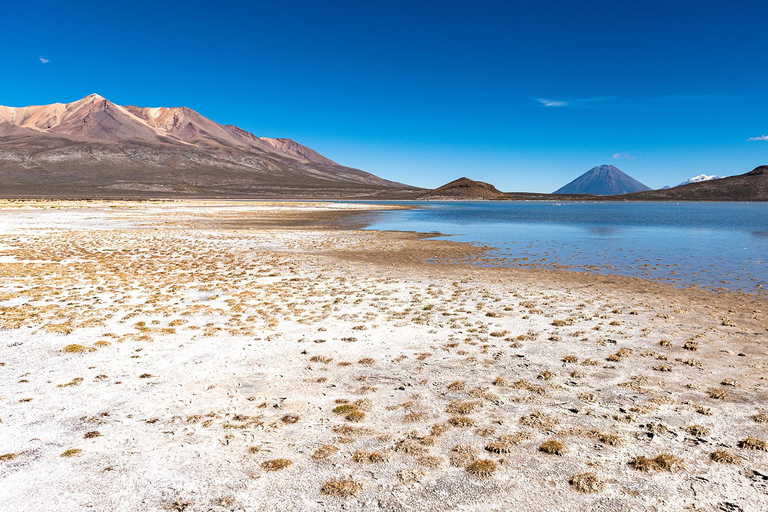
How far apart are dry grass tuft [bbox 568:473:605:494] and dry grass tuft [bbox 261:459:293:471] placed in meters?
3.79

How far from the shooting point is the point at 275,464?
20.7 feet

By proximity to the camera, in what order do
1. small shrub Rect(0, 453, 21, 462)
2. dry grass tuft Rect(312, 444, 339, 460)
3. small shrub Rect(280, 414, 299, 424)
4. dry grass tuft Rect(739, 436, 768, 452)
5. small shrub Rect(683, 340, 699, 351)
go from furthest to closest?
1. small shrub Rect(683, 340, 699, 351)
2. small shrub Rect(280, 414, 299, 424)
3. dry grass tuft Rect(739, 436, 768, 452)
4. dry grass tuft Rect(312, 444, 339, 460)
5. small shrub Rect(0, 453, 21, 462)

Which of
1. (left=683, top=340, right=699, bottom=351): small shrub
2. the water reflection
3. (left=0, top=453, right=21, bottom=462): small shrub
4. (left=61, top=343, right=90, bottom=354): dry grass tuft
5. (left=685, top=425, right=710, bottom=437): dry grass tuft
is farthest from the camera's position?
the water reflection

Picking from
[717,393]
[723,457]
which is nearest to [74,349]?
[723,457]

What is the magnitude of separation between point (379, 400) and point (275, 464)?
2571 mm

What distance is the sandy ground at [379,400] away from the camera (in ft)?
19.2

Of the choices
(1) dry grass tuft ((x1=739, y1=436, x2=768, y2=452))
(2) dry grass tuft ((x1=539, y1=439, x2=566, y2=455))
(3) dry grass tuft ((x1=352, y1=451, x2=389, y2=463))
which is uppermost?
Answer: (1) dry grass tuft ((x1=739, y1=436, x2=768, y2=452))

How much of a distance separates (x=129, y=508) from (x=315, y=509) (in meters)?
2.24

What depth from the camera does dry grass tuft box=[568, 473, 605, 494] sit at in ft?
19.0

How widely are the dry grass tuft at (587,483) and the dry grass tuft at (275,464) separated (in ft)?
12.4

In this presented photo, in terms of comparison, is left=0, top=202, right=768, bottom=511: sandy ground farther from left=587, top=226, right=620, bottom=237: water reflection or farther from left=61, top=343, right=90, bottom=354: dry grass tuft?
left=587, top=226, right=620, bottom=237: water reflection

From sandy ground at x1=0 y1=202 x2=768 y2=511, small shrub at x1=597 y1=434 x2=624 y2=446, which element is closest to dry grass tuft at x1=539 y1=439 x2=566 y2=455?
sandy ground at x1=0 y1=202 x2=768 y2=511

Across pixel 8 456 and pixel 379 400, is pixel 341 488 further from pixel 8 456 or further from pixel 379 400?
pixel 8 456

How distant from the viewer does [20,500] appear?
5.60 m
